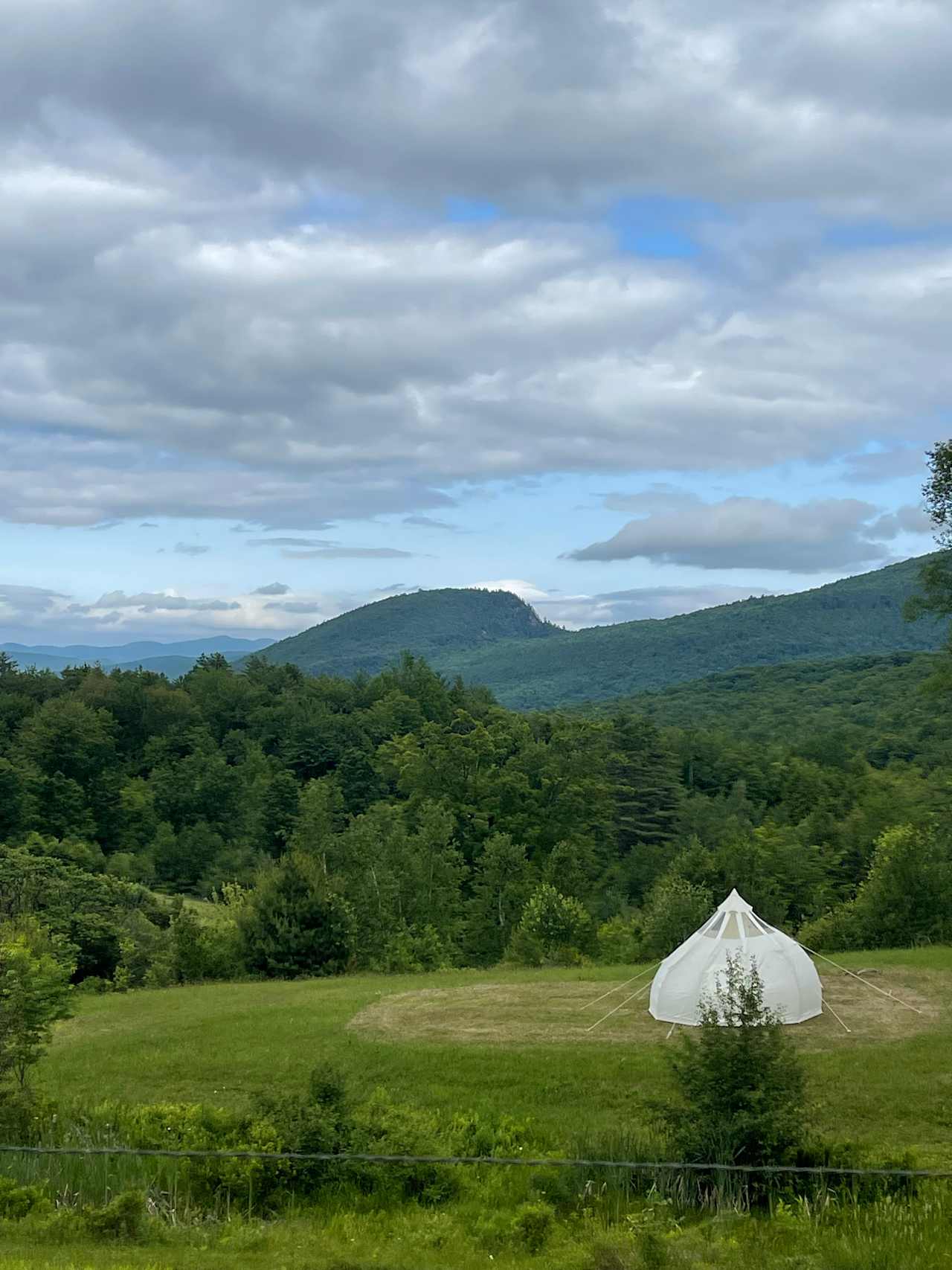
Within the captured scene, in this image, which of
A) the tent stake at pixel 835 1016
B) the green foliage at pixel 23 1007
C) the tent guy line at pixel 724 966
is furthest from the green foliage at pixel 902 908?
the green foliage at pixel 23 1007

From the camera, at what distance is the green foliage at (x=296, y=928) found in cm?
2852

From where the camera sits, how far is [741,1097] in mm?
11234

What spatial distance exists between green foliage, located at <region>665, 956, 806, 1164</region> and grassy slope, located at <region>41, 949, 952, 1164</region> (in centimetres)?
75

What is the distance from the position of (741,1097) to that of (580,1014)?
27.8ft

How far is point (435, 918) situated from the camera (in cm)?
5038

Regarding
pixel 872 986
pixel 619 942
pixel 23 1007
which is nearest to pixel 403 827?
pixel 619 942

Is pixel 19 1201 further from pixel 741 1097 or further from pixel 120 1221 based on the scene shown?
pixel 741 1097

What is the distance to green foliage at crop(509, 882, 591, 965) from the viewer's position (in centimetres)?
3222

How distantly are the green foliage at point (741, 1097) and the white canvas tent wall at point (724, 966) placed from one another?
5.93 m

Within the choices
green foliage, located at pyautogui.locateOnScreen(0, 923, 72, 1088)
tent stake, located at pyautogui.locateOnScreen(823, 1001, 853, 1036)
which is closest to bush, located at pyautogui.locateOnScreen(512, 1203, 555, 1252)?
green foliage, located at pyautogui.locateOnScreen(0, 923, 72, 1088)

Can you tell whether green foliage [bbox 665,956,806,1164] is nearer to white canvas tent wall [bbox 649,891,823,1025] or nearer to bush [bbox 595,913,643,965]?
white canvas tent wall [bbox 649,891,823,1025]

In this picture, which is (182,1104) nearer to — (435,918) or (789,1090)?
(789,1090)

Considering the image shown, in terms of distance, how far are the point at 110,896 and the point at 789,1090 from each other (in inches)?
1610

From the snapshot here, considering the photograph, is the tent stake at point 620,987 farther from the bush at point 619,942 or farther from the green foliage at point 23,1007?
the bush at point 619,942
